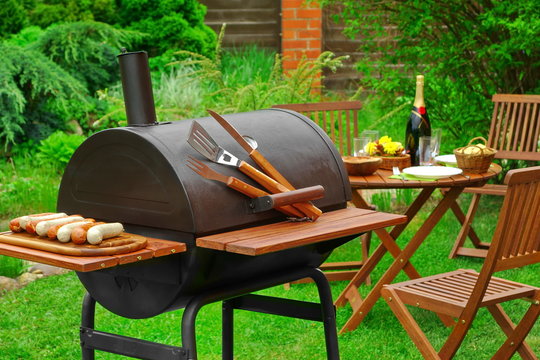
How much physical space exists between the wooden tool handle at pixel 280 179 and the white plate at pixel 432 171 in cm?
151

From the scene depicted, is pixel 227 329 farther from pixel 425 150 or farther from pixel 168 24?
pixel 168 24

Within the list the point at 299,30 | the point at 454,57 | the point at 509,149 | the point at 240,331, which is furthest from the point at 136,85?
the point at 299,30

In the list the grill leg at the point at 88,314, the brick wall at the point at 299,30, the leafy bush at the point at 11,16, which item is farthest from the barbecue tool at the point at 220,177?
the brick wall at the point at 299,30

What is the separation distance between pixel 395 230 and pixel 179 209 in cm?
238

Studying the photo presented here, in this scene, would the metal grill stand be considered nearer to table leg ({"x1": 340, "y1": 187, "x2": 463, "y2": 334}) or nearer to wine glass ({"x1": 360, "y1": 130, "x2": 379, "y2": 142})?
table leg ({"x1": 340, "y1": 187, "x2": 463, "y2": 334})

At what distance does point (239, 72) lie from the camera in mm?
9953

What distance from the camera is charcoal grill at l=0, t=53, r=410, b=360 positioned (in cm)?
289

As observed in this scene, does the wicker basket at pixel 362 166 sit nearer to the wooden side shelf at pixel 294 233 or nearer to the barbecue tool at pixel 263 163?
the wooden side shelf at pixel 294 233

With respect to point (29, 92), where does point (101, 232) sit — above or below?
above

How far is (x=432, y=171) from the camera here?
4598mm

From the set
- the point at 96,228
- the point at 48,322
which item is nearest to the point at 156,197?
the point at 96,228

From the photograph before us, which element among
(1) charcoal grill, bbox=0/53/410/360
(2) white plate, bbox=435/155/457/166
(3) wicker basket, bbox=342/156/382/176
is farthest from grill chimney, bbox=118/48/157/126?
(2) white plate, bbox=435/155/457/166

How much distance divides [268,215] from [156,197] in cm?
42

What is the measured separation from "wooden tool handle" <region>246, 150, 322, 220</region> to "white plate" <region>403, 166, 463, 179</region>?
151cm
